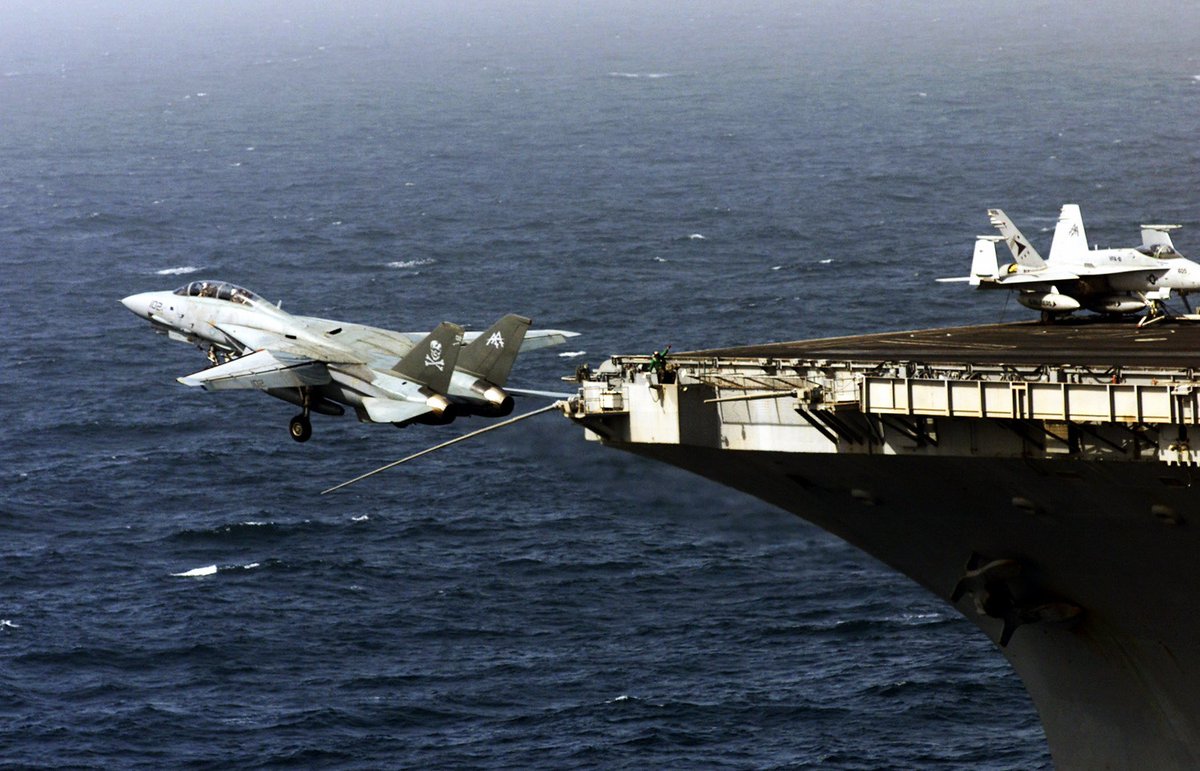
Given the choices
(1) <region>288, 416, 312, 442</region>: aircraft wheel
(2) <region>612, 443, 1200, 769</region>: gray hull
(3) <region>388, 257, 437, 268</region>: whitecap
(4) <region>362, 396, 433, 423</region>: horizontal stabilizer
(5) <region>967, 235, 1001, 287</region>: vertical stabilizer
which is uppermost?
(3) <region>388, 257, 437, 268</region>: whitecap

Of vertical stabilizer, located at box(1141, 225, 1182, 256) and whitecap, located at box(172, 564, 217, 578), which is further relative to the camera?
whitecap, located at box(172, 564, 217, 578)

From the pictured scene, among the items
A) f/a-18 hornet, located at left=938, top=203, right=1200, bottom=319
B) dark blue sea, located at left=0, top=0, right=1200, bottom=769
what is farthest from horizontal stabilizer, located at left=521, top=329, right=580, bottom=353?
f/a-18 hornet, located at left=938, top=203, right=1200, bottom=319

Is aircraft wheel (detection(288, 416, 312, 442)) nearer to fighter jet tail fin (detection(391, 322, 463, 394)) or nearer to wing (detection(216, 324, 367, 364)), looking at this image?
wing (detection(216, 324, 367, 364))

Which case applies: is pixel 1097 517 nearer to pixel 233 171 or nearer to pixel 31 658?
pixel 31 658

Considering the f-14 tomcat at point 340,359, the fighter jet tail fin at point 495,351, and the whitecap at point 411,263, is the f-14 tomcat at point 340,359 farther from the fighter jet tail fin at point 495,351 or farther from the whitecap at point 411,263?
the whitecap at point 411,263

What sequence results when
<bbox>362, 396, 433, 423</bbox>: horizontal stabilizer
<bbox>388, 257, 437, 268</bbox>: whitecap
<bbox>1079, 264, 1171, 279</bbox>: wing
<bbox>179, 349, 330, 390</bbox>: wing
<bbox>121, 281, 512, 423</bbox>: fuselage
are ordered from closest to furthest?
1. <bbox>362, 396, 433, 423</bbox>: horizontal stabilizer
2. <bbox>121, 281, 512, 423</bbox>: fuselage
3. <bbox>179, 349, 330, 390</bbox>: wing
4. <bbox>1079, 264, 1171, 279</bbox>: wing
5. <bbox>388, 257, 437, 268</bbox>: whitecap

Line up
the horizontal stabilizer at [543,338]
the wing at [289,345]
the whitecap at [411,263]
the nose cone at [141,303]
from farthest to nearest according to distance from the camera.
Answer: the whitecap at [411,263]
the nose cone at [141,303]
the horizontal stabilizer at [543,338]
the wing at [289,345]

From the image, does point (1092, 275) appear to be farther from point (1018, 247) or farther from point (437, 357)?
point (437, 357)

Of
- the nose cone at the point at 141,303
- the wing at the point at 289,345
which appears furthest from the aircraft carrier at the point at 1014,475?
the nose cone at the point at 141,303
